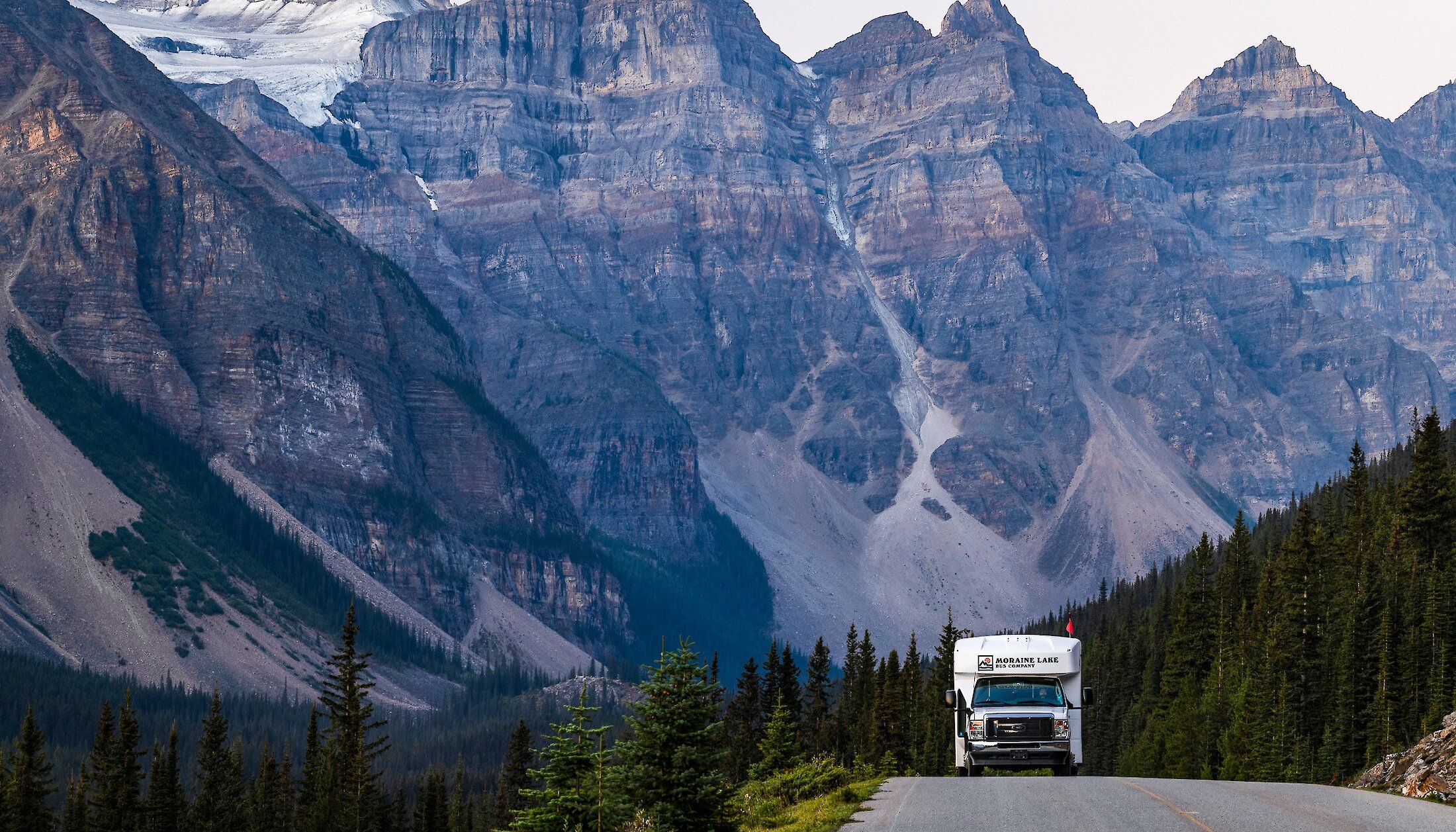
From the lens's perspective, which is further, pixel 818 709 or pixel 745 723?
pixel 818 709

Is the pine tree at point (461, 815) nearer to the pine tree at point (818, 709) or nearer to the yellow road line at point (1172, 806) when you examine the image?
the pine tree at point (818, 709)

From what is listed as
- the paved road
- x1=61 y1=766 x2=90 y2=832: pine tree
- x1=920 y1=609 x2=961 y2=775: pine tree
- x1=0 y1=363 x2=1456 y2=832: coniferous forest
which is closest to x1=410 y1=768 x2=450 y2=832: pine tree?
x1=0 y1=363 x2=1456 y2=832: coniferous forest

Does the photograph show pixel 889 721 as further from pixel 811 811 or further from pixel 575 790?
pixel 575 790

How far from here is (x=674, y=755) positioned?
4128 centimetres

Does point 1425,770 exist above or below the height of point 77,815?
above

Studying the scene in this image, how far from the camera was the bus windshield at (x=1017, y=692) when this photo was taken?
60.0 metres

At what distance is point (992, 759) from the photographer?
59375 millimetres

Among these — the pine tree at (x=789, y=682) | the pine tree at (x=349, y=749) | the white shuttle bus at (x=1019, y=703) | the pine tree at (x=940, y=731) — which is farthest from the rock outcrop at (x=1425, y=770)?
the pine tree at (x=789, y=682)

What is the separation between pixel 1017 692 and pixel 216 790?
75904 millimetres

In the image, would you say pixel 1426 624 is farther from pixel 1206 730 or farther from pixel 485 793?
pixel 485 793

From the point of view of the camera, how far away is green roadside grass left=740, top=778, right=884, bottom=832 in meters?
43.2

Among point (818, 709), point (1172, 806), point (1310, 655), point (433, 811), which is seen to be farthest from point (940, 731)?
point (1172, 806)

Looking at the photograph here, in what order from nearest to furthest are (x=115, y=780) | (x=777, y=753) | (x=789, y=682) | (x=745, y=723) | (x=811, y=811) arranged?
(x=811, y=811), (x=777, y=753), (x=115, y=780), (x=789, y=682), (x=745, y=723)

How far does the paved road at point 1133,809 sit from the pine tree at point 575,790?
5242mm
